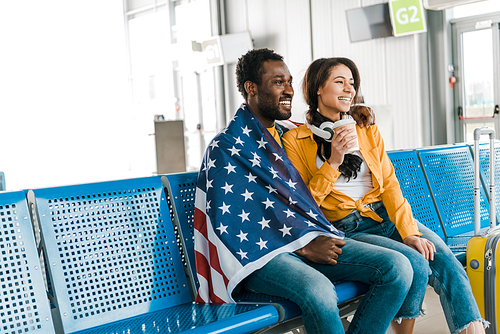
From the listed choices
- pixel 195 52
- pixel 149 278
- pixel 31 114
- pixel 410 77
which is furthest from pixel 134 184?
pixel 31 114

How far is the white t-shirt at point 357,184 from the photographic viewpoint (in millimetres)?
2352

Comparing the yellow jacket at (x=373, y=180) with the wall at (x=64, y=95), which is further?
the wall at (x=64, y=95)

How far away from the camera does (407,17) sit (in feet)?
23.4

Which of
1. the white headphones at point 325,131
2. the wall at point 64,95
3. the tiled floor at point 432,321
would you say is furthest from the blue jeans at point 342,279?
the wall at point 64,95

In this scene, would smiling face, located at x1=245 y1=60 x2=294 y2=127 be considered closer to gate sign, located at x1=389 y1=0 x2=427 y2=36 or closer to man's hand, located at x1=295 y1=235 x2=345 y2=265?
→ man's hand, located at x1=295 y1=235 x2=345 y2=265

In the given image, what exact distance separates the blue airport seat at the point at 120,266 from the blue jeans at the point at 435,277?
2.17ft

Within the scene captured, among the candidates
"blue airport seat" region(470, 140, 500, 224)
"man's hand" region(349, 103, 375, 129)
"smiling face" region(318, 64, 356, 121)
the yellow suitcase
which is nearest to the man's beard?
"smiling face" region(318, 64, 356, 121)

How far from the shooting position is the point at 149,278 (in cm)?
210

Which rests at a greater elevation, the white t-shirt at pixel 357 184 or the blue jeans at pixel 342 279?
the white t-shirt at pixel 357 184

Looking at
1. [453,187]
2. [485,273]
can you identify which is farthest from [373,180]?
[453,187]

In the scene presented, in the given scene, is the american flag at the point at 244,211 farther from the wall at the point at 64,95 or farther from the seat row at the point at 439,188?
the wall at the point at 64,95

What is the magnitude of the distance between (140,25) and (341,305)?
12.9m

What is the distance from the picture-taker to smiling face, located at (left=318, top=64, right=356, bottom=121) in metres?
2.40

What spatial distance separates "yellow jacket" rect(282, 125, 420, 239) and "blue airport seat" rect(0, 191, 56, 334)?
1.19 meters
